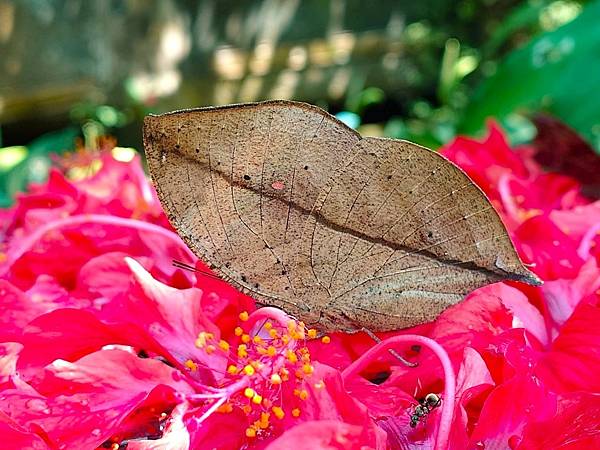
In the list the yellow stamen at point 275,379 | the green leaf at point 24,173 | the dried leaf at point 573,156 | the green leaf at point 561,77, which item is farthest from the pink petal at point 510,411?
the green leaf at point 24,173

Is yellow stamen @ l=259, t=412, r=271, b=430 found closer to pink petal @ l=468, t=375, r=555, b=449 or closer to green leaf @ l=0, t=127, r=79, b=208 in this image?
pink petal @ l=468, t=375, r=555, b=449

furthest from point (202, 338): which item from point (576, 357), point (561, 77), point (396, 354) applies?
point (561, 77)

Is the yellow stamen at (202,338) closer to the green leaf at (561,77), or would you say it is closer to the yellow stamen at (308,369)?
the yellow stamen at (308,369)

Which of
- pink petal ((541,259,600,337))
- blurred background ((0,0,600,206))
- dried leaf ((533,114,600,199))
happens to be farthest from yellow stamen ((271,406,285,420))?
blurred background ((0,0,600,206))

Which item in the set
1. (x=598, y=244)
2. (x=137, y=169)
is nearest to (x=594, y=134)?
(x=598, y=244)

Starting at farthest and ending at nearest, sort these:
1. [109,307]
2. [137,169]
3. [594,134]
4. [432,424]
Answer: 1. [594,134]
2. [137,169]
3. [109,307]
4. [432,424]

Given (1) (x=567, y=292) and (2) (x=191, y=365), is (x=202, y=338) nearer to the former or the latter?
(2) (x=191, y=365)

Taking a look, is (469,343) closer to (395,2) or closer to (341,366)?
(341,366)
